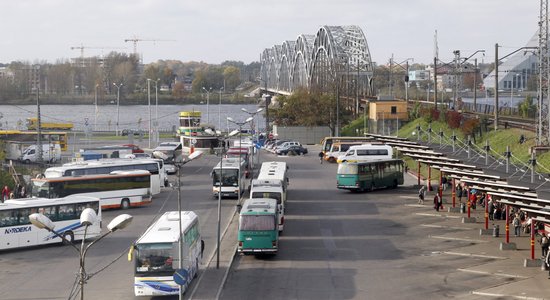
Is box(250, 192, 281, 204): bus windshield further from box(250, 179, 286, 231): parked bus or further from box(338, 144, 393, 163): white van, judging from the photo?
box(338, 144, 393, 163): white van

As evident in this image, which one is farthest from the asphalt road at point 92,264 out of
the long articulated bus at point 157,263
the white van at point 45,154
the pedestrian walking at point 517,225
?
the white van at point 45,154

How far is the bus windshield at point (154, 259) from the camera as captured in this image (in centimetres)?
2256

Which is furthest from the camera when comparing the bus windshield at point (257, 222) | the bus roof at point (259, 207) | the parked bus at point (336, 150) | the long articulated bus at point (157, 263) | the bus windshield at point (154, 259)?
the parked bus at point (336, 150)

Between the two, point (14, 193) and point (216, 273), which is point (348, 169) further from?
point (216, 273)

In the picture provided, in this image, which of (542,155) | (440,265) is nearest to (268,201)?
(440,265)

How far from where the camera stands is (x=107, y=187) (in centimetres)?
4088

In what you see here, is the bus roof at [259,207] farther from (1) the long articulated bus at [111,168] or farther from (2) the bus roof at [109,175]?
(1) the long articulated bus at [111,168]

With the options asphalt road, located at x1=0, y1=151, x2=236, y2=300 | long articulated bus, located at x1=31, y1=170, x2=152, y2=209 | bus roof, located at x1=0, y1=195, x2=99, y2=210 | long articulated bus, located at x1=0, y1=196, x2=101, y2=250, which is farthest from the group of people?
long articulated bus, located at x1=0, y1=196, x2=101, y2=250

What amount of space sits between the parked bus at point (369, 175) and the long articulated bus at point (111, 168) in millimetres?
9641

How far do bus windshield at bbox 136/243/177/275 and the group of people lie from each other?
1966 centimetres

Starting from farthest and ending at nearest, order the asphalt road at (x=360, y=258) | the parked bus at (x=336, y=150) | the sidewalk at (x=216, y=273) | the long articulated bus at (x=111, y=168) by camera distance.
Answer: the parked bus at (x=336, y=150), the long articulated bus at (x=111, y=168), the asphalt road at (x=360, y=258), the sidewalk at (x=216, y=273)

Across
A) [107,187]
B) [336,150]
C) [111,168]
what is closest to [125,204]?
[107,187]

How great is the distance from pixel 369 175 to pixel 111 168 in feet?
44.8

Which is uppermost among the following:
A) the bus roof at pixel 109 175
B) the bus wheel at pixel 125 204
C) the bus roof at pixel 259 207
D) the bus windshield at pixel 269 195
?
the bus roof at pixel 109 175
